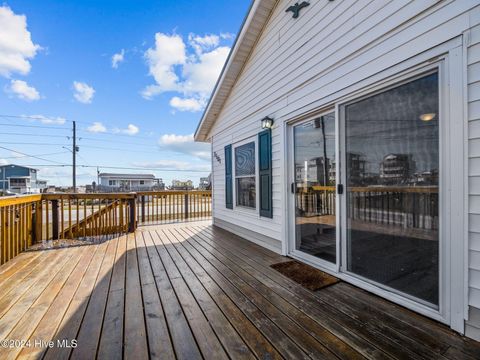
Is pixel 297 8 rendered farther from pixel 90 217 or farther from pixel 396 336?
pixel 90 217

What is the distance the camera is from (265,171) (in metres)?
3.90

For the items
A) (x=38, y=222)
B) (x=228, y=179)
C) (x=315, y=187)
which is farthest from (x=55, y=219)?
(x=315, y=187)

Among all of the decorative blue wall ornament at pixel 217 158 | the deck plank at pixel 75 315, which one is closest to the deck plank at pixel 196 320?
the deck plank at pixel 75 315

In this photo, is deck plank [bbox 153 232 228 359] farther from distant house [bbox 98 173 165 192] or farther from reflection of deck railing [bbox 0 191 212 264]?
distant house [bbox 98 173 165 192]

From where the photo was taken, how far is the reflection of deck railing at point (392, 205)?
5.84 feet

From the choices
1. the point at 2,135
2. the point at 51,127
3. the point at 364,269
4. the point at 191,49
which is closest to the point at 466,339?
the point at 364,269

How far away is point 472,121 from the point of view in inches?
59.8

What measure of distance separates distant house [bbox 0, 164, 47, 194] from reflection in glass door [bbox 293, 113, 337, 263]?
3442 cm

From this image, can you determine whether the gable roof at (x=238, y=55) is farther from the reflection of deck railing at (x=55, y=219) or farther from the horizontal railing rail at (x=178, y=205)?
the reflection of deck railing at (x=55, y=219)

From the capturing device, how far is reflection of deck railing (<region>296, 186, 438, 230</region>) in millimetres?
1779

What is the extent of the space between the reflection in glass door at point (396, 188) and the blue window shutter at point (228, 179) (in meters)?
3.07

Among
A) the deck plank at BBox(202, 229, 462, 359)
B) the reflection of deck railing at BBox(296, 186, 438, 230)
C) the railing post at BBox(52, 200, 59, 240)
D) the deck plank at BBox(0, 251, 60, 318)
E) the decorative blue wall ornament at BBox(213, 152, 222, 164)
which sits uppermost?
the decorative blue wall ornament at BBox(213, 152, 222, 164)

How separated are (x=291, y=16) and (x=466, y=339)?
397cm

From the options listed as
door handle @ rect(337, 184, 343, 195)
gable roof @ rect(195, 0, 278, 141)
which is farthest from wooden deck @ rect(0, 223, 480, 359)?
gable roof @ rect(195, 0, 278, 141)
